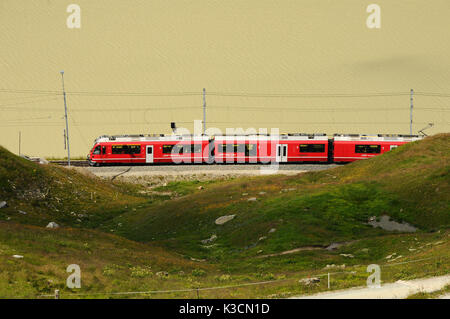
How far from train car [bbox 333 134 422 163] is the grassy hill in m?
13.3

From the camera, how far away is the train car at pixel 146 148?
227 ft

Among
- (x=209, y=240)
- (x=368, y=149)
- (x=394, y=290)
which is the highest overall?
(x=368, y=149)

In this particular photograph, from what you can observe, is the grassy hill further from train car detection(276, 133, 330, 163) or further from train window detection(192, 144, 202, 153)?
train car detection(276, 133, 330, 163)

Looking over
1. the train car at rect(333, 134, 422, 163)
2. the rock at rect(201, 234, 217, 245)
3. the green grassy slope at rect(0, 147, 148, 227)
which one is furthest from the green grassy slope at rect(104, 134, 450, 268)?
the train car at rect(333, 134, 422, 163)

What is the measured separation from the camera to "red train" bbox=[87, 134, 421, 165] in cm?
6900

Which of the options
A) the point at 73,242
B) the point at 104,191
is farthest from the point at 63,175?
the point at 73,242

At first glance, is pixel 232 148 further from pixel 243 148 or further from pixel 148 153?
pixel 148 153

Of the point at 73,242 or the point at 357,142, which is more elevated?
the point at 357,142

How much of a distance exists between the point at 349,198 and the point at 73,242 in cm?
2266

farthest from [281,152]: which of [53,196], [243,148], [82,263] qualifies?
[82,263]

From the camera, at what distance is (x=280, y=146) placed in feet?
227

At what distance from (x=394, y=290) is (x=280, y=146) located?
51788 millimetres
